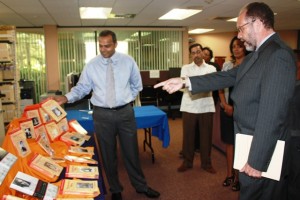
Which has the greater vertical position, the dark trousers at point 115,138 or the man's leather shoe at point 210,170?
the dark trousers at point 115,138

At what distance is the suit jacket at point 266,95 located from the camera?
1104 mm

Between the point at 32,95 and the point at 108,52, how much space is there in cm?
429

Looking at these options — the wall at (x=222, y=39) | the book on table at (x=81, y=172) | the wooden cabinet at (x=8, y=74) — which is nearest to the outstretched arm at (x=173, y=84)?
the book on table at (x=81, y=172)

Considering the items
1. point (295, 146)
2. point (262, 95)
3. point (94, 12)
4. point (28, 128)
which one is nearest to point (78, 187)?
point (28, 128)

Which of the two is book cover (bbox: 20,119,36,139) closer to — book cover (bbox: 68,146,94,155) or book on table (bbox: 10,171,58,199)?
book cover (bbox: 68,146,94,155)

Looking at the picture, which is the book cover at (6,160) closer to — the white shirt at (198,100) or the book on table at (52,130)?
the book on table at (52,130)

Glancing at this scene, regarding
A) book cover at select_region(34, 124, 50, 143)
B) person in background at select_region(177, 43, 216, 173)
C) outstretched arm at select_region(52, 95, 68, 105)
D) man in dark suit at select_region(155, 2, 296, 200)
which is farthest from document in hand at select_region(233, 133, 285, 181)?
person in background at select_region(177, 43, 216, 173)

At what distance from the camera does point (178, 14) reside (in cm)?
548

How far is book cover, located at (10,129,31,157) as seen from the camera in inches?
54.5

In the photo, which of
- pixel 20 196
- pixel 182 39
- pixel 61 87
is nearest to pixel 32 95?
pixel 61 87

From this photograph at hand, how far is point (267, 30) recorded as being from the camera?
1.23 m

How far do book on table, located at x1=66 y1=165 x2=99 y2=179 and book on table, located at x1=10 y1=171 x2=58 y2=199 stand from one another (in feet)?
0.51

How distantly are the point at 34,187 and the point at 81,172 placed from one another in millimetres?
Answer: 298

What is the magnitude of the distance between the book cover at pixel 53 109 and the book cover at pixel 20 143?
14.5 inches
